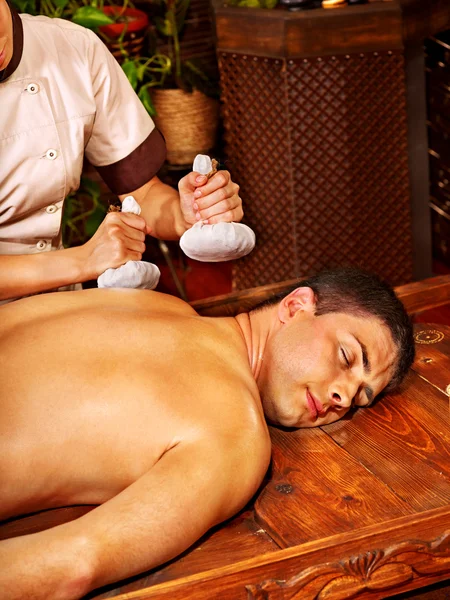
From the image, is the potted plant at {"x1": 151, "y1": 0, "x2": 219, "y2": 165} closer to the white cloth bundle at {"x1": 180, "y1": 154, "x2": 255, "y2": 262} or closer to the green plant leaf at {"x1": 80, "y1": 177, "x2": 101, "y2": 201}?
the green plant leaf at {"x1": 80, "y1": 177, "x2": 101, "y2": 201}

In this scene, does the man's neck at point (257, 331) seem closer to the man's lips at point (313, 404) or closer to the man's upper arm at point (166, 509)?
the man's lips at point (313, 404)

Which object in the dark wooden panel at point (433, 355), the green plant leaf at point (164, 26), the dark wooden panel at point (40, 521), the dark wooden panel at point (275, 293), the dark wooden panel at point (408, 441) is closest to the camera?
the dark wooden panel at point (40, 521)

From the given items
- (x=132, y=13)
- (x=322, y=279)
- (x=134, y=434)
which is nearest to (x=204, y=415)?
(x=134, y=434)

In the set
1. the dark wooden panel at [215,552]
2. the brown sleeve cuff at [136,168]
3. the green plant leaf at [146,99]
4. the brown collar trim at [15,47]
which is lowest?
the dark wooden panel at [215,552]

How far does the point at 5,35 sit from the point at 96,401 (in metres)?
0.86

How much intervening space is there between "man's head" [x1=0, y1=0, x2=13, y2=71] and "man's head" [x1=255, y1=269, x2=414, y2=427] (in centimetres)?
85

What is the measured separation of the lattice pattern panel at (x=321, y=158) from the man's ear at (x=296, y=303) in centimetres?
137

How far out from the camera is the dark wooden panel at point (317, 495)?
191 cm

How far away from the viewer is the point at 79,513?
1.95 m

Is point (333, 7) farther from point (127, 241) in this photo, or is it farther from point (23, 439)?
point (23, 439)

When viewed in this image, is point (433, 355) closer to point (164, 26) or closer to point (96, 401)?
point (96, 401)

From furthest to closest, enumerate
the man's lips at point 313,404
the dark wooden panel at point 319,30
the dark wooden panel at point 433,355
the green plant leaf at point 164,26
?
the green plant leaf at point 164,26 → the dark wooden panel at point 319,30 → the dark wooden panel at point 433,355 → the man's lips at point 313,404

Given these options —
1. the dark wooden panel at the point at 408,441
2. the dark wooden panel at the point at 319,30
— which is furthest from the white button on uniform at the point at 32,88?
the dark wooden panel at the point at 319,30

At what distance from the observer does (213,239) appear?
2041 mm
